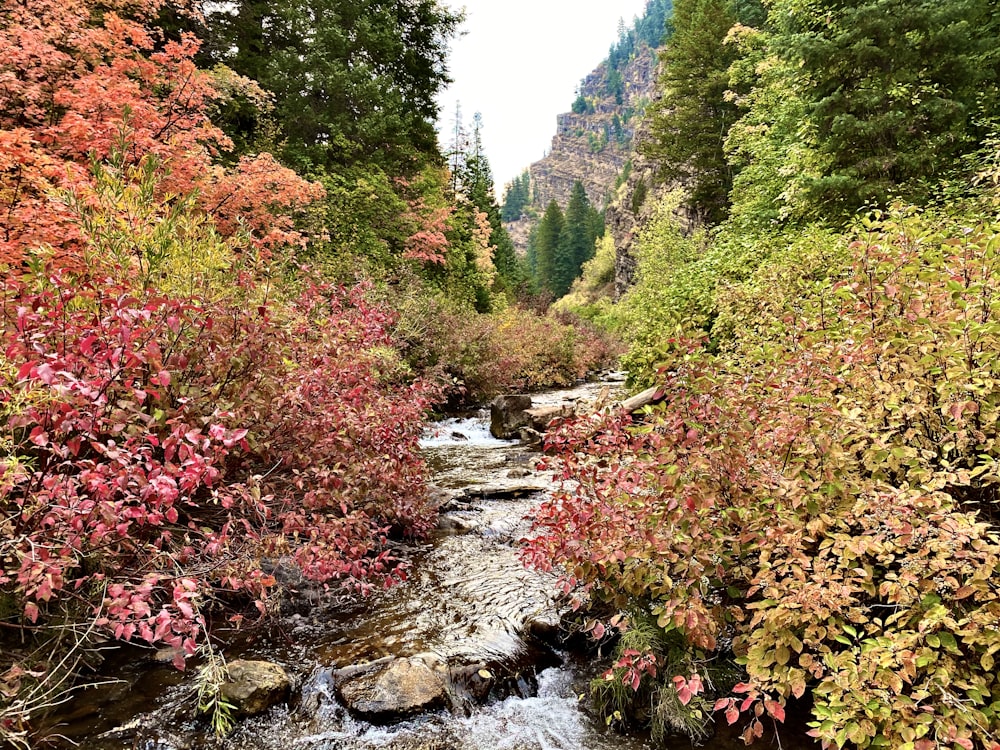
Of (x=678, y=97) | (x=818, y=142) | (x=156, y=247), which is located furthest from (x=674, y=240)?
(x=156, y=247)

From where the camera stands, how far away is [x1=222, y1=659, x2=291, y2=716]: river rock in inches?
153

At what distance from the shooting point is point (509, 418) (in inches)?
567

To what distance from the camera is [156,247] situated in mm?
4465

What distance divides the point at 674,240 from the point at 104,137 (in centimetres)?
1992

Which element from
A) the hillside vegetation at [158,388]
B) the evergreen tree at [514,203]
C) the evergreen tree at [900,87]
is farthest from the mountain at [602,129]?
the hillside vegetation at [158,388]

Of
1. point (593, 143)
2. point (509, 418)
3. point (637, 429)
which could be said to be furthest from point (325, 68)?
point (593, 143)

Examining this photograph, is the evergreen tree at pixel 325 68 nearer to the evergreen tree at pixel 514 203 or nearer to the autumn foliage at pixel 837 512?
the autumn foliage at pixel 837 512

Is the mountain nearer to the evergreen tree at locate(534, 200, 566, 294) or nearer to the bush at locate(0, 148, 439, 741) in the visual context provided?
the evergreen tree at locate(534, 200, 566, 294)

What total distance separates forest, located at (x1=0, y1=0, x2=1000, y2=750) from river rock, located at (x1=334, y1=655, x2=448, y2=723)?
894 millimetres

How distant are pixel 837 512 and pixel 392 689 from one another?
3431 mm

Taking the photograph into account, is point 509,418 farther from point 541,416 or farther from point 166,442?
point 166,442

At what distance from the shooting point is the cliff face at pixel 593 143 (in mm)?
157725

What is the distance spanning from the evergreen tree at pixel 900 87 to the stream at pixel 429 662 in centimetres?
956

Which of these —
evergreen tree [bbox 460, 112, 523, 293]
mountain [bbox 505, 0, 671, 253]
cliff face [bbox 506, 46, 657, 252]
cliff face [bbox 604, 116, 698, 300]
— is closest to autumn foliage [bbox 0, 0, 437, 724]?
evergreen tree [bbox 460, 112, 523, 293]
